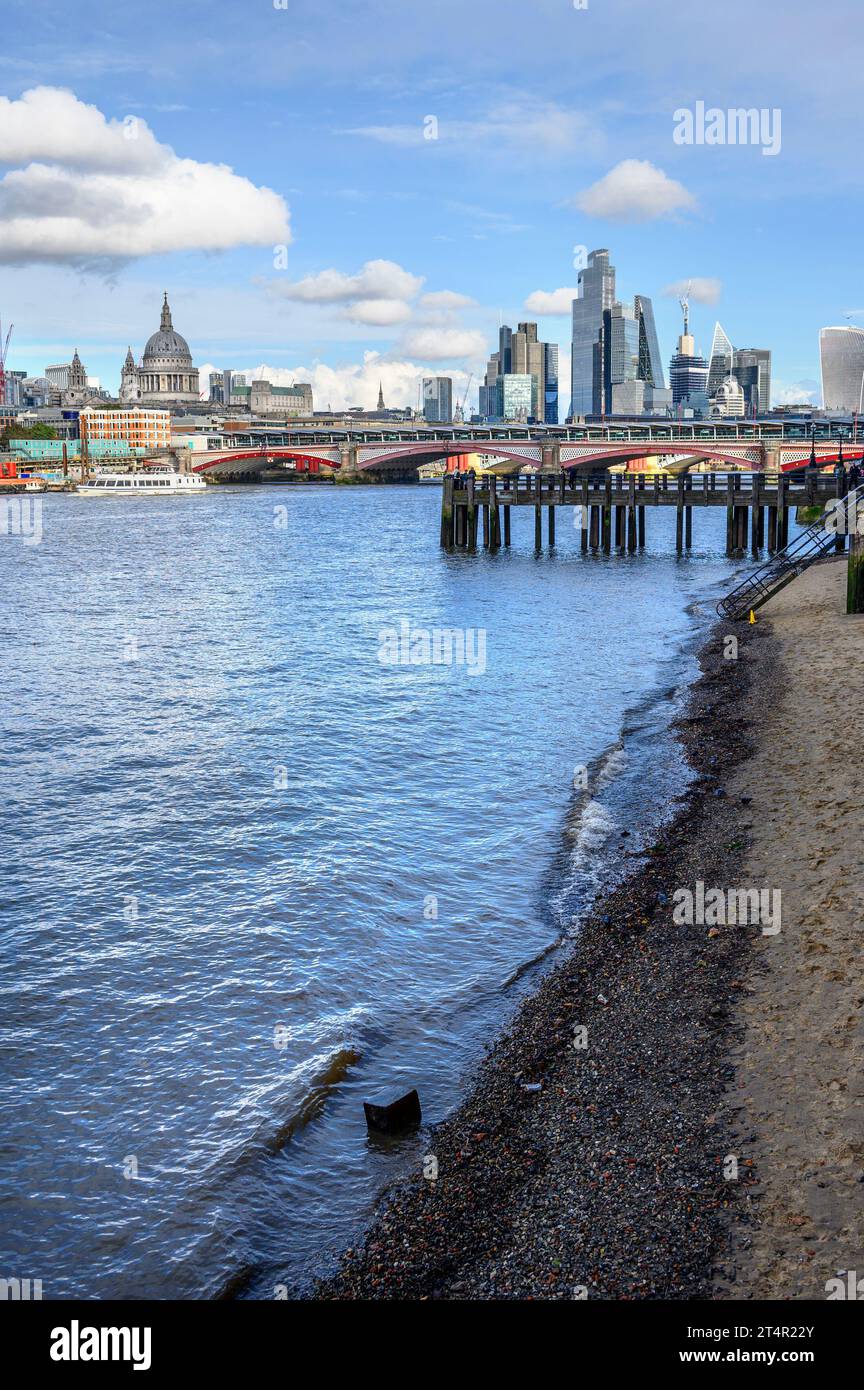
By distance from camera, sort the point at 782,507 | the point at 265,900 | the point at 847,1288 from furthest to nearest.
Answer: the point at 782,507, the point at 265,900, the point at 847,1288

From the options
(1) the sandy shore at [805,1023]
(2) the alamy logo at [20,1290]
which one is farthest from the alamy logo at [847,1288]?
(2) the alamy logo at [20,1290]

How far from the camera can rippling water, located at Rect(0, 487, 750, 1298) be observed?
34.4 feet

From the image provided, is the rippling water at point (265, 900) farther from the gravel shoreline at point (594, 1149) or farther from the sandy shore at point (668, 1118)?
the sandy shore at point (668, 1118)

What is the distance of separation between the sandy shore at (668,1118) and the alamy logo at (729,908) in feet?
0.47

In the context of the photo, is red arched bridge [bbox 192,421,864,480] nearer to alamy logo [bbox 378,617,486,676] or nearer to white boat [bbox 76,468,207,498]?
white boat [bbox 76,468,207,498]

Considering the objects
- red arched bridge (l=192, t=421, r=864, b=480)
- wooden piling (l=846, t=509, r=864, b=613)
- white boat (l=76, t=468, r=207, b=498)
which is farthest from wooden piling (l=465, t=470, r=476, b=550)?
white boat (l=76, t=468, r=207, b=498)

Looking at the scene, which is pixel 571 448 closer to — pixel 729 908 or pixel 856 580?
pixel 856 580

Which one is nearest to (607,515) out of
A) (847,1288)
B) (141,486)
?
(847,1288)

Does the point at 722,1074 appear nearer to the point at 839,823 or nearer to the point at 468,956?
the point at 468,956

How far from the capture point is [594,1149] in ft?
32.7
